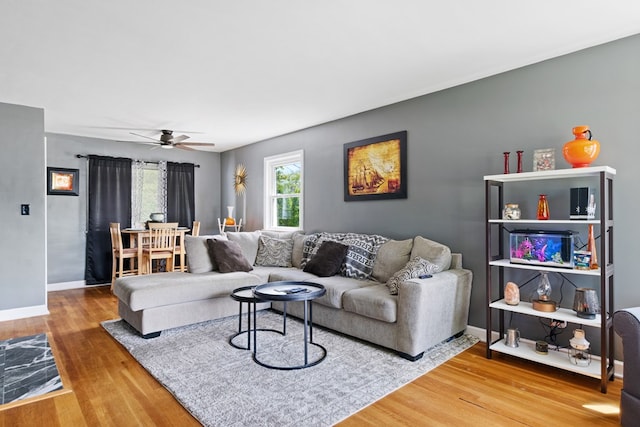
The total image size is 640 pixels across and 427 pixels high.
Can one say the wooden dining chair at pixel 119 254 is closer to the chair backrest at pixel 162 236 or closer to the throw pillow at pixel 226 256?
the chair backrest at pixel 162 236

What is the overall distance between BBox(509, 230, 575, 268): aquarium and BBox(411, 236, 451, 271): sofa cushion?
525 mm

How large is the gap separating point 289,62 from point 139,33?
3.60 ft

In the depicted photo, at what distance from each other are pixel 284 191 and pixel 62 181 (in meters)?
3.30

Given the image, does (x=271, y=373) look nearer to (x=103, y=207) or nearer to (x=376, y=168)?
(x=376, y=168)

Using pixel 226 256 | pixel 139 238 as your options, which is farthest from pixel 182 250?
pixel 226 256

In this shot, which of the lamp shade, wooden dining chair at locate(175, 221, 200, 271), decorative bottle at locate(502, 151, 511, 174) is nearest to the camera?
the lamp shade

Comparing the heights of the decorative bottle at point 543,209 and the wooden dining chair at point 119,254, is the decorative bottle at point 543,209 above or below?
above

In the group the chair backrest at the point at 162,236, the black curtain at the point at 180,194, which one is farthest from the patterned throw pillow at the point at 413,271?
the black curtain at the point at 180,194

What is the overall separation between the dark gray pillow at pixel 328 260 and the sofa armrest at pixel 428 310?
1.06 m

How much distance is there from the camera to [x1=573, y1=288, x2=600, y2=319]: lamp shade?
239cm

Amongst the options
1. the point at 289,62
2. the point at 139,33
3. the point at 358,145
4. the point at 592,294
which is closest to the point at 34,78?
the point at 139,33

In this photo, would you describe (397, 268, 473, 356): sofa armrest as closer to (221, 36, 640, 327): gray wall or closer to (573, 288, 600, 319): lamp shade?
(221, 36, 640, 327): gray wall

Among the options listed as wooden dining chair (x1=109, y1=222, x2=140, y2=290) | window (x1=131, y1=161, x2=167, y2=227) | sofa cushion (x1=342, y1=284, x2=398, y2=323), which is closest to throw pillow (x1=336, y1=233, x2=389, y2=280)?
sofa cushion (x1=342, y1=284, x2=398, y2=323)

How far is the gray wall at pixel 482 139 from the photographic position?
2.55 metres
